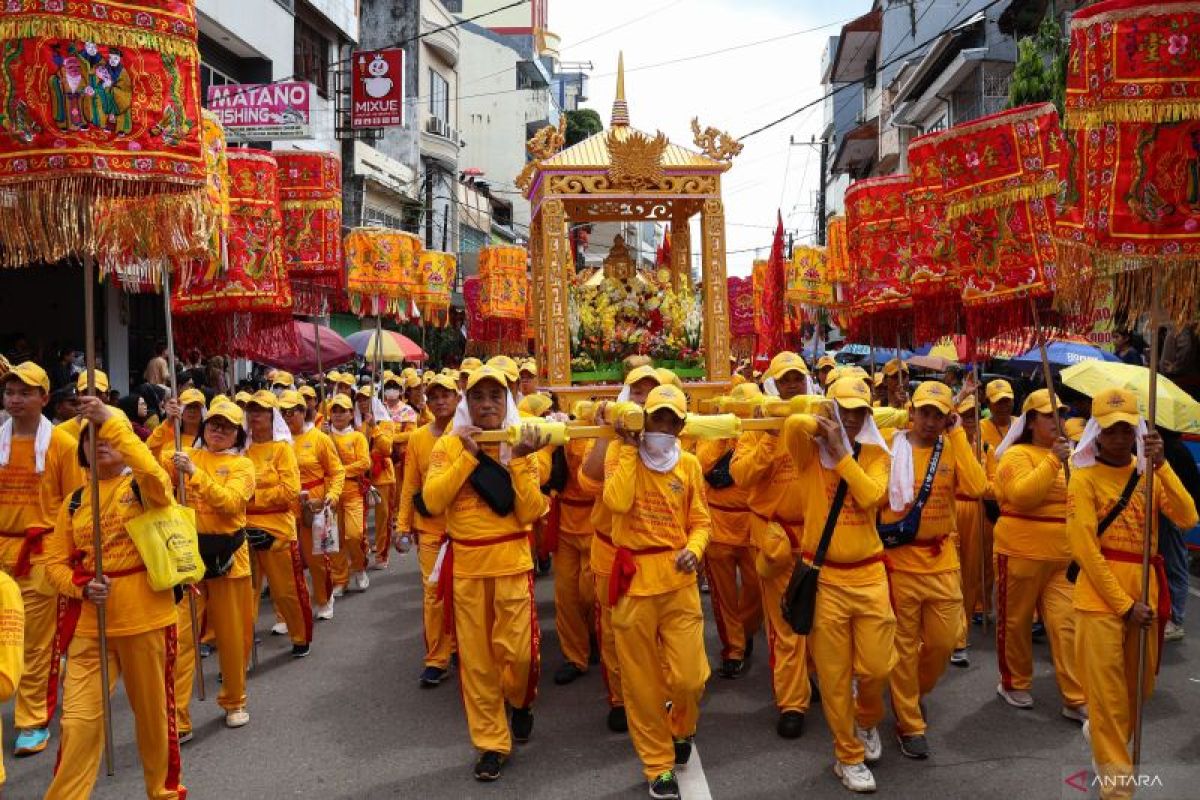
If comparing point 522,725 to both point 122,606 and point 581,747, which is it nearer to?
point 581,747

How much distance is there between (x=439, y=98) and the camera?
110ft

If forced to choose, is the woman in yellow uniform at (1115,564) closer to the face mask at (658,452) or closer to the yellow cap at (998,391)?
the face mask at (658,452)

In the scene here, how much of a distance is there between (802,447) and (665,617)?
103cm

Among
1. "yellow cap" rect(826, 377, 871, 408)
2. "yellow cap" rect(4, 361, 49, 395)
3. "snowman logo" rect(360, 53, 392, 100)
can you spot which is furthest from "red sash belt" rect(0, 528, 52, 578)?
"snowman logo" rect(360, 53, 392, 100)

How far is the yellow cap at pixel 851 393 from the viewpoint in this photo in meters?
4.62

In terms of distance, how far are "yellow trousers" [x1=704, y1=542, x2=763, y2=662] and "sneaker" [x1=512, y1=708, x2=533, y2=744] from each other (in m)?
1.56

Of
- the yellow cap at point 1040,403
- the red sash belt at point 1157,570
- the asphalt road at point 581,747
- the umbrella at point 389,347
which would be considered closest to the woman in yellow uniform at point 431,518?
the asphalt road at point 581,747

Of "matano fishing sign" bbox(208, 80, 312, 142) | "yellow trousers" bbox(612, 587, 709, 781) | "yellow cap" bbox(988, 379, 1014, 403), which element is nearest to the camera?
"yellow trousers" bbox(612, 587, 709, 781)

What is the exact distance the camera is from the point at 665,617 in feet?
15.1

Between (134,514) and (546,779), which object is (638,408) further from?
(134,514)

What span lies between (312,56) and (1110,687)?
68.8 feet

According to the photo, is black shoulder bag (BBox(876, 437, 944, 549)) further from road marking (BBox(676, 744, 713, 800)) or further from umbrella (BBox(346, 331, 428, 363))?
umbrella (BBox(346, 331, 428, 363))

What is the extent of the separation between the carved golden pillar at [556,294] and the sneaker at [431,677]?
2732mm

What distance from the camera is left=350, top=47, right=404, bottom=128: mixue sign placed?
20.6m
